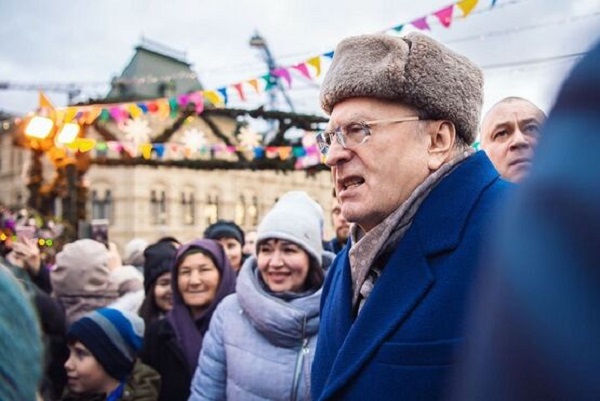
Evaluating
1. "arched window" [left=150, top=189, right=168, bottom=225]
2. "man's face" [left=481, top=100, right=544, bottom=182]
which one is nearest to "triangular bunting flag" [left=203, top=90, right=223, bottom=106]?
"man's face" [left=481, top=100, right=544, bottom=182]

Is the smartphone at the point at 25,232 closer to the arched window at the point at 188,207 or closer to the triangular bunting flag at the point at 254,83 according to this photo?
the triangular bunting flag at the point at 254,83

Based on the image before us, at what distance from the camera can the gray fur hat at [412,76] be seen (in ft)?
4.96

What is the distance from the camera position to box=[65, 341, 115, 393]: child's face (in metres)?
2.79

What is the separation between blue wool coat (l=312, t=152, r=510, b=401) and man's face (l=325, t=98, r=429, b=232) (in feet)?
0.26

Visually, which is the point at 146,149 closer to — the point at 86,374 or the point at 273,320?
the point at 86,374

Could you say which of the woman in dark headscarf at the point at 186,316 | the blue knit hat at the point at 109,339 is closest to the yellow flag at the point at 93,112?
the woman in dark headscarf at the point at 186,316

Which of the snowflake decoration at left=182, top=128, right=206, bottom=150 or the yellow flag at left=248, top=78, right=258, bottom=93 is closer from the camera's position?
the yellow flag at left=248, top=78, right=258, bottom=93

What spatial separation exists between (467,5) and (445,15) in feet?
1.43

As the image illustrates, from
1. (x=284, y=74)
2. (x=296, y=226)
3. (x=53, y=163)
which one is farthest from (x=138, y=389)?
(x=53, y=163)

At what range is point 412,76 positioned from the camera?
1.51 m

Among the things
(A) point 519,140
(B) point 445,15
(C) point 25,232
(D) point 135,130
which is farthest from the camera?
(D) point 135,130

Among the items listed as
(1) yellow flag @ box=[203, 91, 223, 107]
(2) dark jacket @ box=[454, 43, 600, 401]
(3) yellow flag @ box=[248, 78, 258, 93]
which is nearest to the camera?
(2) dark jacket @ box=[454, 43, 600, 401]

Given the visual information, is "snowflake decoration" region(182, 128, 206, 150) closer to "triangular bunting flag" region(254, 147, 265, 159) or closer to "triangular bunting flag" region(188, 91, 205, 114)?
"triangular bunting flag" region(254, 147, 265, 159)

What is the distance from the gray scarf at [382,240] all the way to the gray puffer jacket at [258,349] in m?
0.94
